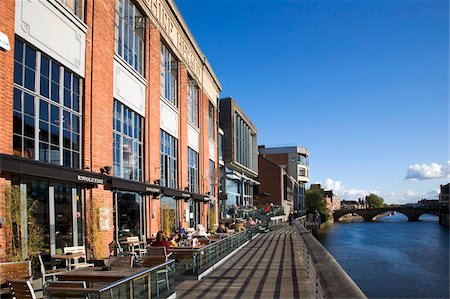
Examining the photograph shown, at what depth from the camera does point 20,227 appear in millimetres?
9250

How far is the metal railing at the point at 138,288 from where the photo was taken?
194 inches

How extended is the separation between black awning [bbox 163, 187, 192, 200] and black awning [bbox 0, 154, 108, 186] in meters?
7.37

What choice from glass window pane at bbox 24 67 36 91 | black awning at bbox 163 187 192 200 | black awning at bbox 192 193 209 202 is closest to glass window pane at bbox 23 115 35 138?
glass window pane at bbox 24 67 36 91

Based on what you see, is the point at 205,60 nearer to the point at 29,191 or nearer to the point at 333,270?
the point at 29,191

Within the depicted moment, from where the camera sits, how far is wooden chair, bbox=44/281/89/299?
4934mm

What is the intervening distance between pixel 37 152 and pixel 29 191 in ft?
3.19

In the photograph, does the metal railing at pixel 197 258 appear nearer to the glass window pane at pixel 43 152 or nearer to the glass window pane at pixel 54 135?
the glass window pane at pixel 43 152

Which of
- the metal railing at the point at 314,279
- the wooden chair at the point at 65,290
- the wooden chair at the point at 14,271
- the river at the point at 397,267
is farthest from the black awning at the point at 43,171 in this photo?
the river at the point at 397,267

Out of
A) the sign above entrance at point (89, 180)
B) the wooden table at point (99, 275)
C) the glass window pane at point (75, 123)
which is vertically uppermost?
the glass window pane at point (75, 123)

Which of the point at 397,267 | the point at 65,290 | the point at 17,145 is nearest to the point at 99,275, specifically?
the point at 65,290

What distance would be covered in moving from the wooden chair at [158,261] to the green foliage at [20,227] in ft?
7.55

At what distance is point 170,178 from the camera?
22078 mm

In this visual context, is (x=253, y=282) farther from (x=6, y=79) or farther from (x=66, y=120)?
(x=6, y=79)

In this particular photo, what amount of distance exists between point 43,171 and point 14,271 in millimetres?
2535
